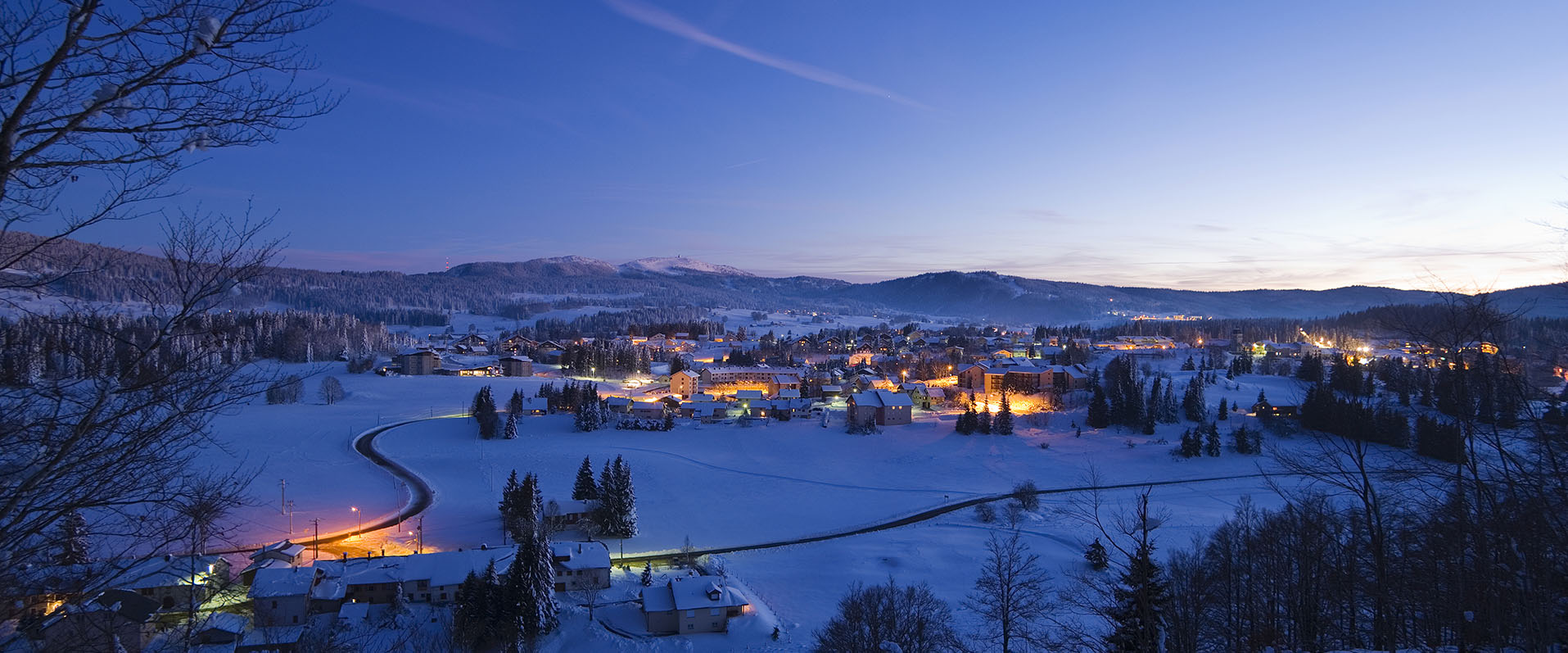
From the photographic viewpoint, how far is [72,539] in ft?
9.83

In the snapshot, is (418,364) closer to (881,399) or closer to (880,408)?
(881,399)

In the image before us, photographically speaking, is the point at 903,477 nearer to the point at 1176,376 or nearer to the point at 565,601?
the point at 565,601

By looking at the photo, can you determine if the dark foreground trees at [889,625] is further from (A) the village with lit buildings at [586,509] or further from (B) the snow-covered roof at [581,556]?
(B) the snow-covered roof at [581,556]

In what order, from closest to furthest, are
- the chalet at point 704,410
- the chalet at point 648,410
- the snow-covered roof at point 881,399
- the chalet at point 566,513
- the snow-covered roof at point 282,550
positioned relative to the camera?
1. the snow-covered roof at point 282,550
2. the chalet at point 566,513
3. the snow-covered roof at point 881,399
4. the chalet at point 648,410
5. the chalet at point 704,410

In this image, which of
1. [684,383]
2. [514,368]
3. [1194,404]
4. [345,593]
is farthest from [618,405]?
[1194,404]

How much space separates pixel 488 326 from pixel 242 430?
3630 inches

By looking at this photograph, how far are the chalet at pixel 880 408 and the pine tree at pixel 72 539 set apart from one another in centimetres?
3242

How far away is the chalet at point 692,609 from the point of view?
14.2 m

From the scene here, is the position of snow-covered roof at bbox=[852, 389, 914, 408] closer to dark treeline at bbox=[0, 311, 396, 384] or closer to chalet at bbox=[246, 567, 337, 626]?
chalet at bbox=[246, 567, 337, 626]

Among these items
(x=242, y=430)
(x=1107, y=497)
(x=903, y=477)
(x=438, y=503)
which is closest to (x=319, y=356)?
(x=242, y=430)

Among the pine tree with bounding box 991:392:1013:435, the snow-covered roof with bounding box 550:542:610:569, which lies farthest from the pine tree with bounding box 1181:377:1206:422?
the snow-covered roof with bounding box 550:542:610:569

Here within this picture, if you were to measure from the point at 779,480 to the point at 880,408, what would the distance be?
10.00 metres

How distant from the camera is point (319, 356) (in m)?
60.1

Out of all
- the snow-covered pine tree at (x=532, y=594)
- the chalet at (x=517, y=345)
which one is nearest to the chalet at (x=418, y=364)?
the chalet at (x=517, y=345)
